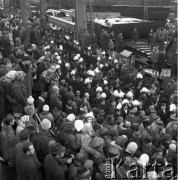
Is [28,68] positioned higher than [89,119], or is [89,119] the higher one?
[28,68]

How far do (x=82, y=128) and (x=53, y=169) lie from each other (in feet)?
6.41

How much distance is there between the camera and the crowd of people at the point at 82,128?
18.9 ft

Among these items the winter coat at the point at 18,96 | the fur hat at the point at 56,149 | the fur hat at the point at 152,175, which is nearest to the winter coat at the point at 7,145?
the fur hat at the point at 56,149

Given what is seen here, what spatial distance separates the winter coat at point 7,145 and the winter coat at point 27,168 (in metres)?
0.75

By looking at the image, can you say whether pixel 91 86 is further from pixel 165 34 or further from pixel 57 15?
pixel 57 15

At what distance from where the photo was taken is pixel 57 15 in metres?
39.0

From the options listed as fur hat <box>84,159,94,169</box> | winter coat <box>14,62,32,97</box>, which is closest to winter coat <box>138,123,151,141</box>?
fur hat <box>84,159,94,169</box>

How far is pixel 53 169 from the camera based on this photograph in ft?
18.0

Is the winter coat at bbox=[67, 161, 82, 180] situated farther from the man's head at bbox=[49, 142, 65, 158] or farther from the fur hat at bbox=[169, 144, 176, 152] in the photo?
the fur hat at bbox=[169, 144, 176, 152]

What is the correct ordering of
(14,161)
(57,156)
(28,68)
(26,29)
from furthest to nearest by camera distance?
(26,29)
(28,68)
(14,161)
(57,156)

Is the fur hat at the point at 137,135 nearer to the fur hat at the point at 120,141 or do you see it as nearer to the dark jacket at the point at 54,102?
the fur hat at the point at 120,141

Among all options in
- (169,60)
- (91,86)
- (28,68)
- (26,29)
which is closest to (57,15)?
(169,60)

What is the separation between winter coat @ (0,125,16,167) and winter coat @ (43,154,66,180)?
1.01 m

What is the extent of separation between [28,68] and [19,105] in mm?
1085
